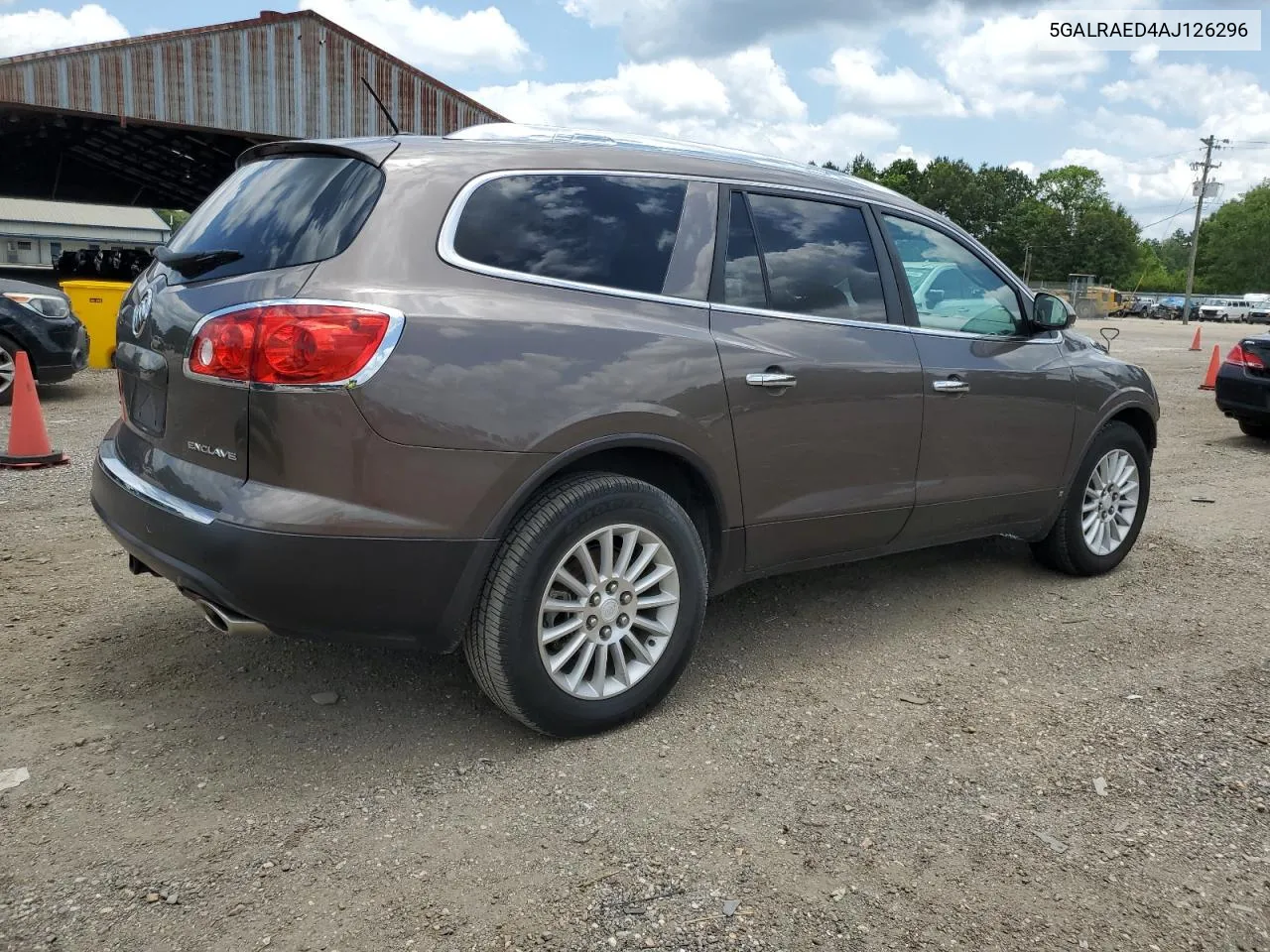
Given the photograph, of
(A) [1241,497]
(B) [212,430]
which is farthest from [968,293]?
(A) [1241,497]

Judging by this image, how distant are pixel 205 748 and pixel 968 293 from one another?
133 inches

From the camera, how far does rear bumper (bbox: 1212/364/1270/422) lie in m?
9.41

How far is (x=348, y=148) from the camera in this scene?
9.96 ft

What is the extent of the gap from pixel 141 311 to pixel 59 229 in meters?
83.5

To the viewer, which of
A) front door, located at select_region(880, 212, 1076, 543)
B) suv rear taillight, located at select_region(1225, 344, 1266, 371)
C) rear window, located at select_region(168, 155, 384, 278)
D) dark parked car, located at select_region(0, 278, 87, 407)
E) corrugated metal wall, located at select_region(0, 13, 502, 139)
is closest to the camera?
rear window, located at select_region(168, 155, 384, 278)

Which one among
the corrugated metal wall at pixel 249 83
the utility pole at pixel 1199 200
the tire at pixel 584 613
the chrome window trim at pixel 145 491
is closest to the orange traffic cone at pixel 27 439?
the chrome window trim at pixel 145 491

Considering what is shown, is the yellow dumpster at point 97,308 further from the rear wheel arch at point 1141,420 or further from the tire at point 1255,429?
the tire at point 1255,429

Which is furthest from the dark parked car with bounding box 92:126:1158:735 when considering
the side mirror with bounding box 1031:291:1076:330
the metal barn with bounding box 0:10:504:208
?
the metal barn with bounding box 0:10:504:208

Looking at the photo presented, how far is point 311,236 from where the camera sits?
287cm

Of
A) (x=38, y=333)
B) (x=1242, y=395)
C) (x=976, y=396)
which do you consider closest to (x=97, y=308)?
(x=38, y=333)

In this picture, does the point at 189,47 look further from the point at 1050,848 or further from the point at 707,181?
the point at 1050,848

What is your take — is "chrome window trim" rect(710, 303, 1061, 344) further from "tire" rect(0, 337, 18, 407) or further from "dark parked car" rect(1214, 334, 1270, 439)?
"tire" rect(0, 337, 18, 407)

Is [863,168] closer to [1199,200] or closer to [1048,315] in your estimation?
[1199,200]

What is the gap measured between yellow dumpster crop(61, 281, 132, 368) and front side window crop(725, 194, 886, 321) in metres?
11.4
